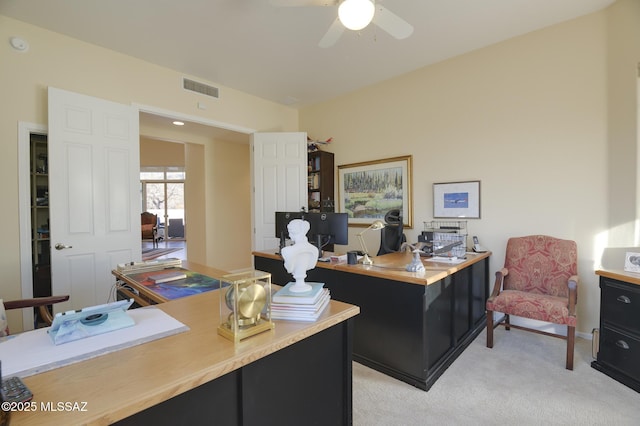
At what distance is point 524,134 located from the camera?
117 inches

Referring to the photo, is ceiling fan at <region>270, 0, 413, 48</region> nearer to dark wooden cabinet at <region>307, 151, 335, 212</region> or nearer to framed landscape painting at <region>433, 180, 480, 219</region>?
framed landscape painting at <region>433, 180, 480, 219</region>

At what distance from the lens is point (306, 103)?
16.1ft

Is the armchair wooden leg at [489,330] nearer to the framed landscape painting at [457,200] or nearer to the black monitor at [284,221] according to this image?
the framed landscape painting at [457,200]

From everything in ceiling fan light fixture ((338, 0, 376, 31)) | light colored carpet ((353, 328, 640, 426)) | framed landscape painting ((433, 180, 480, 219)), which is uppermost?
ceiling fan light fixture ((338, 0, 376, 31))

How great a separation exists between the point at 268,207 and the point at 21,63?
2953 mm

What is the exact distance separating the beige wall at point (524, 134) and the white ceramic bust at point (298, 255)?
2.75 metres

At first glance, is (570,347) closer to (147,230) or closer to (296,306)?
(296,306)

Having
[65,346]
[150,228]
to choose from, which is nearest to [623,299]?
[65,346]

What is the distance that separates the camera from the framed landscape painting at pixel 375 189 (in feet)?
12.6

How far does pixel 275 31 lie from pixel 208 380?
3.12 metres

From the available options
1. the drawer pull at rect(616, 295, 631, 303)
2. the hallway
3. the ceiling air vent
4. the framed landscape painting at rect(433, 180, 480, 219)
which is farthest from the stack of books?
the hallway

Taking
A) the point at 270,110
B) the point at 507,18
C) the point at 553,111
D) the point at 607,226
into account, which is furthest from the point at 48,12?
the point at 607,226

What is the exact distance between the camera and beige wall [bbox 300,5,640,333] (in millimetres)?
2645

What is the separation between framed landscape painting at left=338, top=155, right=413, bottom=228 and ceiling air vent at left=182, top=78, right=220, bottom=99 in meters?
2.10
